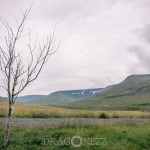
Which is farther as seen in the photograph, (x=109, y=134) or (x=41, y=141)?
(x=109, y=134)

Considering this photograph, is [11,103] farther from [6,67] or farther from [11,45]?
[11,45]

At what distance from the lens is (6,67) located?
64.9 ft

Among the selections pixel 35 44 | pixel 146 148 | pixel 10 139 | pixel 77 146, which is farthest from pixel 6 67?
pixel 146 148

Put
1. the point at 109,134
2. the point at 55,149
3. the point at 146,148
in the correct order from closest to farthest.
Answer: the point at 55,149
the point at 146,148
the point at 109,134

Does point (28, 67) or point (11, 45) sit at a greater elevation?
point (11, 45)

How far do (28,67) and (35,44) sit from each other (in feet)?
5.54

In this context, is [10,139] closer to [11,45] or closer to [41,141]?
[41,141]

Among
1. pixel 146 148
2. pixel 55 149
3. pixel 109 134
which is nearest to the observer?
pixel 55 149

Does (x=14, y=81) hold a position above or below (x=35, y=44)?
below

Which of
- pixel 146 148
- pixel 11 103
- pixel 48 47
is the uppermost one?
pixel 48 47

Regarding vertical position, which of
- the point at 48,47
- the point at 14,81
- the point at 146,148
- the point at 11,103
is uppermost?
the point at 48,47

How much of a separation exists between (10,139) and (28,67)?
4829 millimetres

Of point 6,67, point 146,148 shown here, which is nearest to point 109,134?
point 146,148

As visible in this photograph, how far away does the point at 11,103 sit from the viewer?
1961cm
